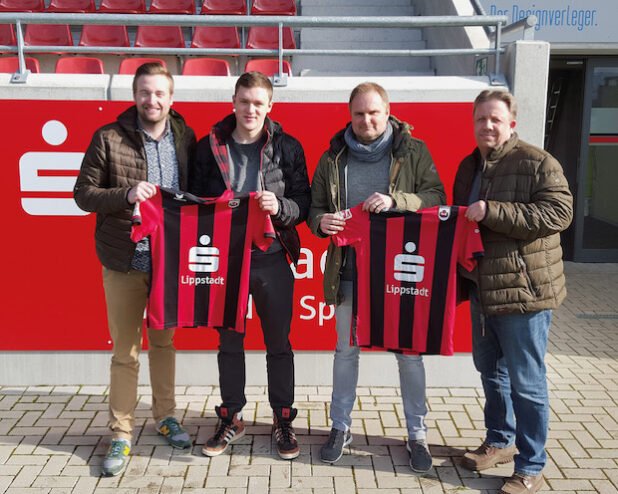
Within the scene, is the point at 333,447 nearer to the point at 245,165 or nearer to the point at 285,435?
the point at 285,435

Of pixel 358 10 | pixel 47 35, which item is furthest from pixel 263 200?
pixel 47 35

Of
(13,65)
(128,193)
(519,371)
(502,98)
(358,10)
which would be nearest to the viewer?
(502,98)

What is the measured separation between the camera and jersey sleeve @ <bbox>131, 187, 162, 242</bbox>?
3430 millimetres

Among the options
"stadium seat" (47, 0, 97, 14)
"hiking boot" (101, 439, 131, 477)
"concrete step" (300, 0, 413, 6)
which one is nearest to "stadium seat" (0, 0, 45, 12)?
"stadium seat" (47, 0, 97, 14)

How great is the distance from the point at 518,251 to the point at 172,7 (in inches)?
268

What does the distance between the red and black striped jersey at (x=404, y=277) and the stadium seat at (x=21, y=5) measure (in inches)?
272

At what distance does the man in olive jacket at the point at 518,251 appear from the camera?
308 centimetres

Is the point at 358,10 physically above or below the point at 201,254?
above

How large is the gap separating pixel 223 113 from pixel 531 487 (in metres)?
3.12

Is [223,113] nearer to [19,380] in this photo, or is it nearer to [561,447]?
[19,380]

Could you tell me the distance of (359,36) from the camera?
26.2ft

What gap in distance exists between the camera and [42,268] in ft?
15.2

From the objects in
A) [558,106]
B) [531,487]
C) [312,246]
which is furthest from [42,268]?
[558,106]

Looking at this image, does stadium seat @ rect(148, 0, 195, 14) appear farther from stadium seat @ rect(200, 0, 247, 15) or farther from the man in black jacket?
the man in black jacket
